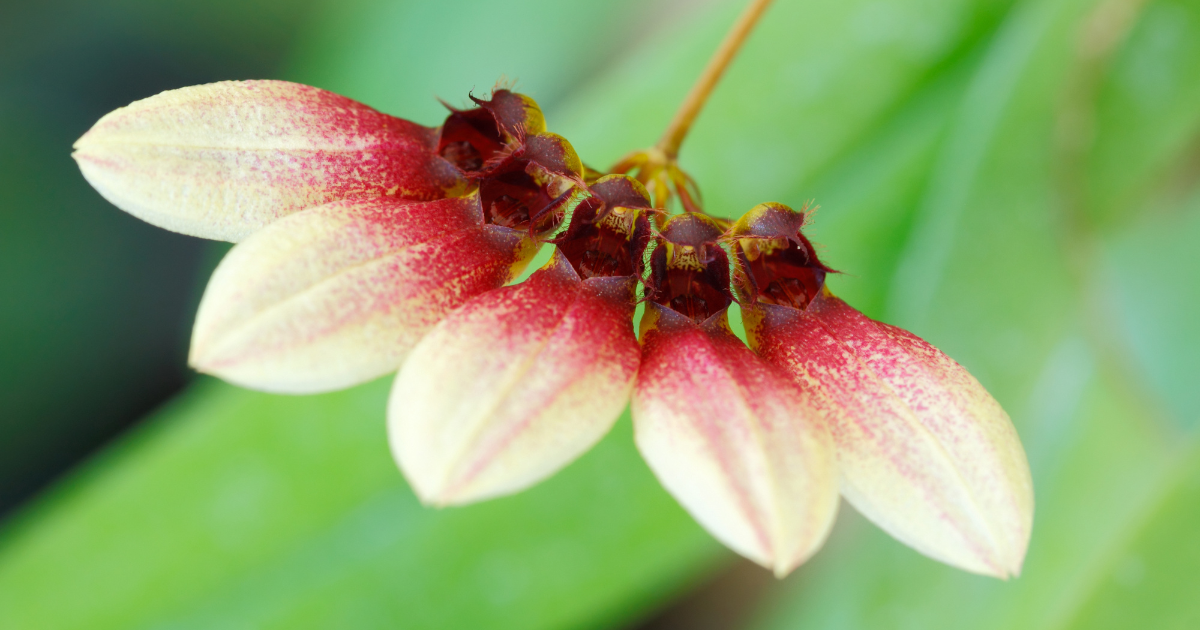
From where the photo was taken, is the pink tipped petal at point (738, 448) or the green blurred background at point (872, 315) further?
the green blurred background at point (872, 315)

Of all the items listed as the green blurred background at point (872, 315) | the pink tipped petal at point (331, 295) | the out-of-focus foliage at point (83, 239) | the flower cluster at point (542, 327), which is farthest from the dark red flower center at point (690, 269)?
the out-of-focus foliage at point (83, 239)

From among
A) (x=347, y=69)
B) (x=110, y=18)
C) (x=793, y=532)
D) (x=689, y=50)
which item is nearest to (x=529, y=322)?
(x=793, y=532)

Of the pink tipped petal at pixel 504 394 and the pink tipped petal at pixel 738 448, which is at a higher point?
the pink tipped petal at pixel 504 394

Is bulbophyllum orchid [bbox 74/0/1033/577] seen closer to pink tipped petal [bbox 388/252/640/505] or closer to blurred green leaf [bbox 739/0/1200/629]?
pink tipped petal [bbox 388/252/640/505]

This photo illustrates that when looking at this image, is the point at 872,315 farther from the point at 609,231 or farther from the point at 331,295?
the point at 331,295

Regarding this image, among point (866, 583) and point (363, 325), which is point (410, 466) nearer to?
point (363, 325)

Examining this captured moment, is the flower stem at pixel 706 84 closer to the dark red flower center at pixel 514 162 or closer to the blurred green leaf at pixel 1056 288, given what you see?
the dark red flower center at pixel 514 162
